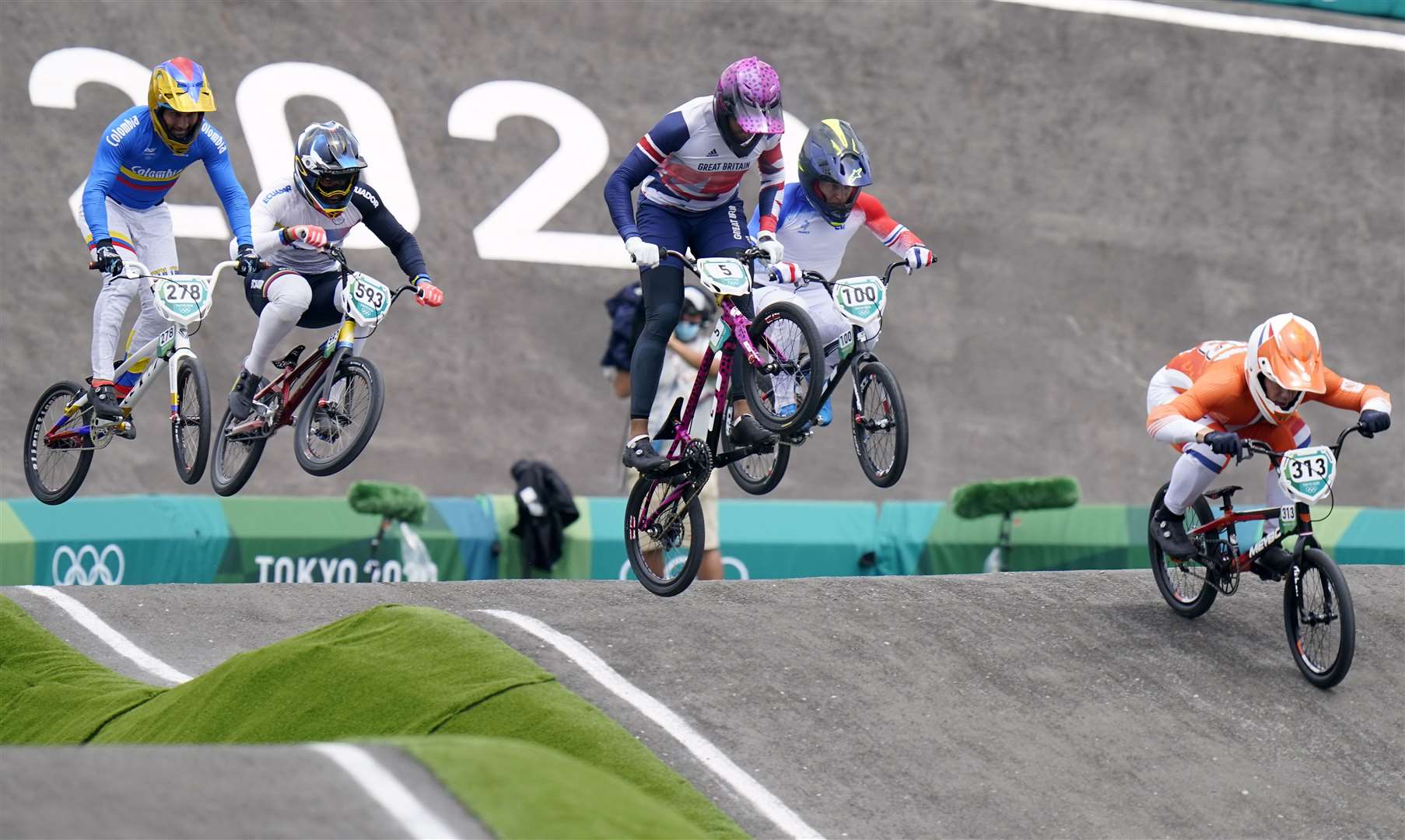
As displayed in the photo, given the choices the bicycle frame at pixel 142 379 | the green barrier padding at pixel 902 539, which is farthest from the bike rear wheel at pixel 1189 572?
the bicycle frame at pixel 142 379

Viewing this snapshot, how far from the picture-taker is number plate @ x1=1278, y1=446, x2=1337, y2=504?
1121cm

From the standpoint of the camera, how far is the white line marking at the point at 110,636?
1125cm

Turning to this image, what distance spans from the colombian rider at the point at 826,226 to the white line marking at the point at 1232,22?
13.4m

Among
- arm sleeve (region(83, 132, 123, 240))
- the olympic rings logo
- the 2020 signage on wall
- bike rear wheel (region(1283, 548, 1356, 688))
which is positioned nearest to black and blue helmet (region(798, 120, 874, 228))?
bike rear wheel (region(1283, 548, 1356, 688))

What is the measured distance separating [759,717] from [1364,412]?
4843 millimetres

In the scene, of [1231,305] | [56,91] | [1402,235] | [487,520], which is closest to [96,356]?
[487,520]

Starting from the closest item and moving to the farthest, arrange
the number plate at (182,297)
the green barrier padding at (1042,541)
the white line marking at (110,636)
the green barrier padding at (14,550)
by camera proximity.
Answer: the number plate at (182,297)
the white line marking at (110,636)
the green barrier padding at (14,550)
the green barrier padding at (1042,541)

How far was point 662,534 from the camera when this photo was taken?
1081 centimetres

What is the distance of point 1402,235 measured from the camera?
968 inches

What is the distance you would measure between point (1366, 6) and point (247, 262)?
19832 mm

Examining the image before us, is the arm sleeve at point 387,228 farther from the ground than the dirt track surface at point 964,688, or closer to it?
farther from the ground

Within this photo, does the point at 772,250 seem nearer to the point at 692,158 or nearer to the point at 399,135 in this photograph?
the point at 692,158

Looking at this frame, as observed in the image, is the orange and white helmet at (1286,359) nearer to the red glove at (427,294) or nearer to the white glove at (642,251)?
the white glove at (642,251)

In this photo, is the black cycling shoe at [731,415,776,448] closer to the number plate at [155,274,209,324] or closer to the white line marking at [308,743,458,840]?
the number plate at [155,274,209,324]
